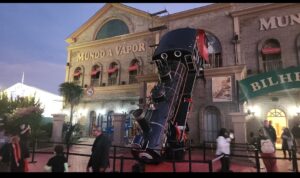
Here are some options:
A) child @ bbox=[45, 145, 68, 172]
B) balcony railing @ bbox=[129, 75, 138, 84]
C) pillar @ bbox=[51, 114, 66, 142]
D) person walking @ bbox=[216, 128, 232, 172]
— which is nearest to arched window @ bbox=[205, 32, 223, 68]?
balcony railing @ bbox=[129, 75, 138, 84]

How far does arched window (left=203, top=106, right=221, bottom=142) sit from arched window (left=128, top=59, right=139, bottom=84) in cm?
901

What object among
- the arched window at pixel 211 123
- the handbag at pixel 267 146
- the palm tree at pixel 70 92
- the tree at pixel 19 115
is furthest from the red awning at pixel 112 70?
the handbag at pixel 267 146

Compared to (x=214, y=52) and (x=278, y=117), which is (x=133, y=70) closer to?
(x=214, y=52)

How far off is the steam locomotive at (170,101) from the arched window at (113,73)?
11107 mm

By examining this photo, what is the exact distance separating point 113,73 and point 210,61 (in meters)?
10.0

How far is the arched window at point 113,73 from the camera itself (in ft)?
74.6

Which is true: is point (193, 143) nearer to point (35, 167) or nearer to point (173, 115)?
point (173, 115)

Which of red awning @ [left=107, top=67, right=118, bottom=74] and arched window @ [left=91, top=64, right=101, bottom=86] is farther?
arched window @ [left=91, top=64, right=101, bottom=86]

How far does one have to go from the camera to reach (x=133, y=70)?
71.9 ft

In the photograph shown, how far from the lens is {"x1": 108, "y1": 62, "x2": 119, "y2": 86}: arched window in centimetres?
2273

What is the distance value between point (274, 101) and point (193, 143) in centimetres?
677

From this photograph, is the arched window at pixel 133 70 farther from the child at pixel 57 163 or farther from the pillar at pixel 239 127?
the child at pixel 57 163

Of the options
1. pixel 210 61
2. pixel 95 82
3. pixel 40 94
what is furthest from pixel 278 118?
pixel 40 94

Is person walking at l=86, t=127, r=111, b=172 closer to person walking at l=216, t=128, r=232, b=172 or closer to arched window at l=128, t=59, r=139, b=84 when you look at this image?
person walking at l=216, t=128, r=232, b=172
